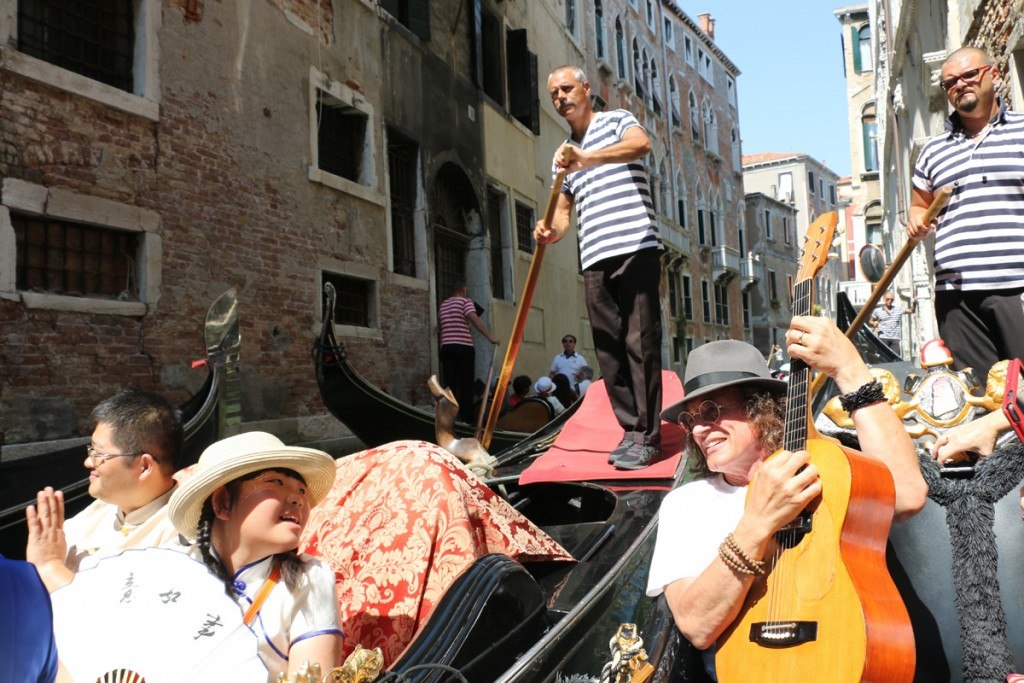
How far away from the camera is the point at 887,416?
47.3 inches

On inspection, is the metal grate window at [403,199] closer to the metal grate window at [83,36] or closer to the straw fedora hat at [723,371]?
the metal grate window at [83,36]

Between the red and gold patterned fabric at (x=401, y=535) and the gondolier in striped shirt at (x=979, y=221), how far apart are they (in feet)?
3.99

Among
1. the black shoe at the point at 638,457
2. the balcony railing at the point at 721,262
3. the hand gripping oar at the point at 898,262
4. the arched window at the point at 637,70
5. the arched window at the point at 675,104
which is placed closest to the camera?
the hand gripping oar at the point at 898,262

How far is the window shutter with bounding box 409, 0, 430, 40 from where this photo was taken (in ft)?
22.7

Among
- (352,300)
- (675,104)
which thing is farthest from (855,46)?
(352,300)

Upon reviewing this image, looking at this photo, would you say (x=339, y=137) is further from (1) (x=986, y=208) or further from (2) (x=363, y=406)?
(1) (x=986, y=208)

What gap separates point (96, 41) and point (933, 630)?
13.7ft

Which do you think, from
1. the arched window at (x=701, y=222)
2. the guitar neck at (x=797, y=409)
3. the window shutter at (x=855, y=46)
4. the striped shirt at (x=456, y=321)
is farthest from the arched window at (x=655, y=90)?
the guitar neck at (x=797, y=409)

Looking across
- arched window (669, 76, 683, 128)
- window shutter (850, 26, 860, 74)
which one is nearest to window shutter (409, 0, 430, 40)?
arched window (669, 76, 683, 128)

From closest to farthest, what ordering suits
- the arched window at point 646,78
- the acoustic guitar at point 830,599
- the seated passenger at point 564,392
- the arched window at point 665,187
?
the acoustic guitar at point 830,599
the seated passenger at point 564,392
the arched window at point 646,78
the arched window at point 665,187

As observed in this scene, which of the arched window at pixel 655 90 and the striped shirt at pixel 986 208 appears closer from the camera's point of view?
the striped shirt at pixel 986 208

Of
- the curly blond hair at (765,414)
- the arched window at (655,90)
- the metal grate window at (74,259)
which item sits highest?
the arched window at (655,90)

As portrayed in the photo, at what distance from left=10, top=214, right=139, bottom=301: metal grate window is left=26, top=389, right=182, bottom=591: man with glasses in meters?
2.52

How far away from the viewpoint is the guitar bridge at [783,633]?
3.44 ft
